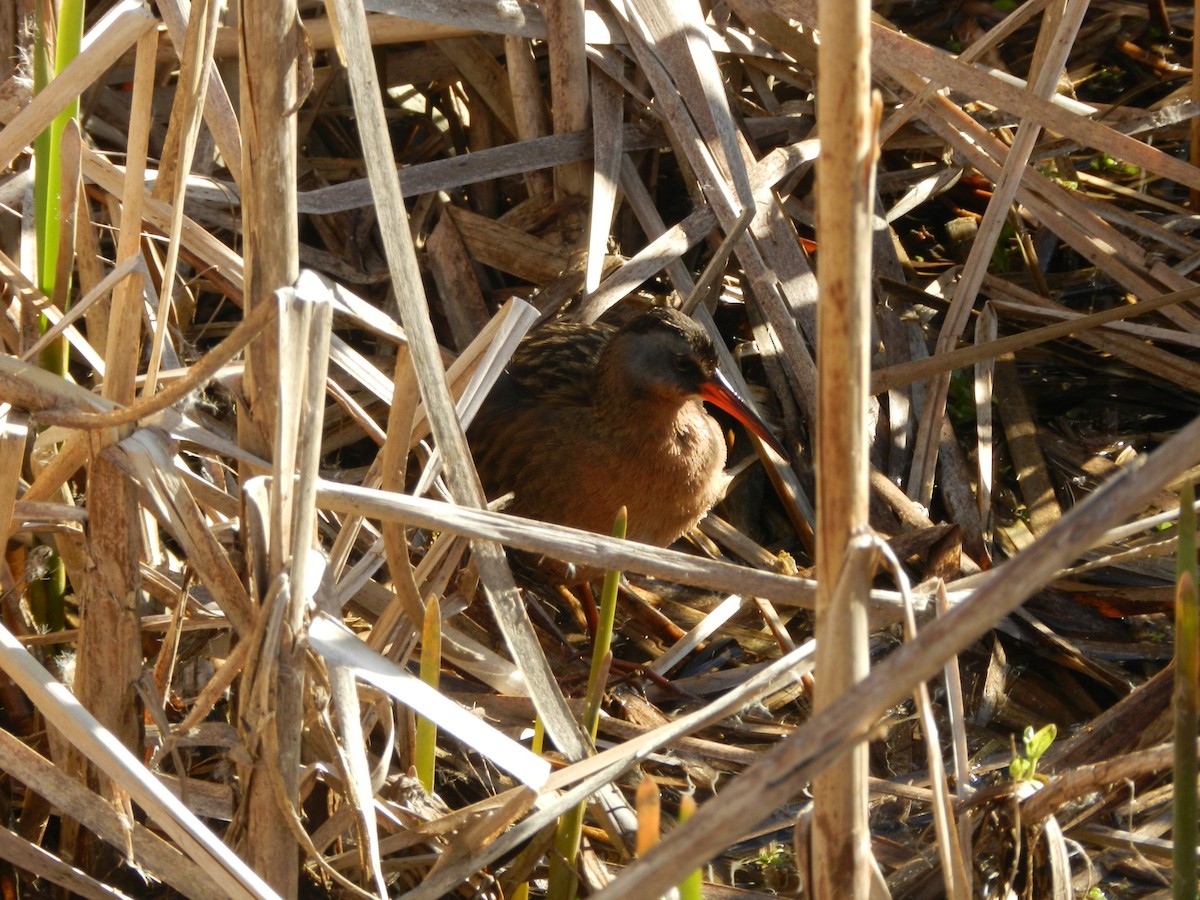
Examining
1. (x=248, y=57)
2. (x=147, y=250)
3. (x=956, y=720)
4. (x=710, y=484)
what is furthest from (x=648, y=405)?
(x=248, y=57)

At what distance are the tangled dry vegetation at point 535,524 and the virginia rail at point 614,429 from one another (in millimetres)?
178

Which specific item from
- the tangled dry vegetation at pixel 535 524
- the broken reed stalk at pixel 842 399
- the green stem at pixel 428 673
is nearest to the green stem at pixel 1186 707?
the tangled dry vegetation at pixel 535 524

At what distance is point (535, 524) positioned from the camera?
1771 millimetres

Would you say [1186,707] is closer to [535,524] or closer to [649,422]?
[535,524]

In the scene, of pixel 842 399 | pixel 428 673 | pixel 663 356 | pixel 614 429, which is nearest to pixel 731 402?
pixel 663 356

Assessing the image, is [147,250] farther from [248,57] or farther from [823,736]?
[823,736]

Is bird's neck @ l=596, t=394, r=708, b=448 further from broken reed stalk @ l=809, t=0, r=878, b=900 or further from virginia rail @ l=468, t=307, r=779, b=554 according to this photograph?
broken reed stalk @ l=809, t=0, r=878, b=900

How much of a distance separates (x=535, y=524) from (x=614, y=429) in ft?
4.98

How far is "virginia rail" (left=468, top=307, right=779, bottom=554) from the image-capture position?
3.16 metres

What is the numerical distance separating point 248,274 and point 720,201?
1633mm

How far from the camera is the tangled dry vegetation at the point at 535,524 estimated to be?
1771 mm

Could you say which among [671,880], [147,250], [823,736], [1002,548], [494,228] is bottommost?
[671,880]

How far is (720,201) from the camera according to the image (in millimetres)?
3205

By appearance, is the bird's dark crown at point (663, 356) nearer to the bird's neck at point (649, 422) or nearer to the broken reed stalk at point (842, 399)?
the bird's neck at point (649, 422)
